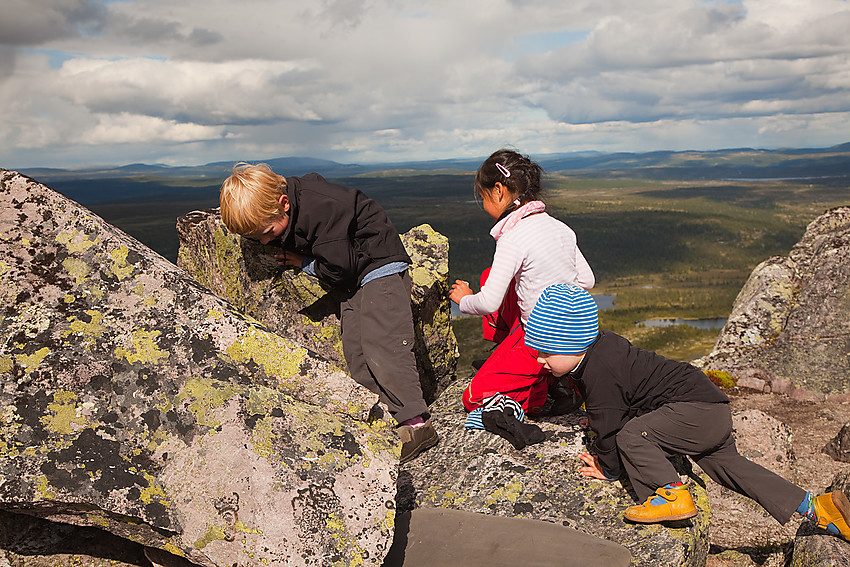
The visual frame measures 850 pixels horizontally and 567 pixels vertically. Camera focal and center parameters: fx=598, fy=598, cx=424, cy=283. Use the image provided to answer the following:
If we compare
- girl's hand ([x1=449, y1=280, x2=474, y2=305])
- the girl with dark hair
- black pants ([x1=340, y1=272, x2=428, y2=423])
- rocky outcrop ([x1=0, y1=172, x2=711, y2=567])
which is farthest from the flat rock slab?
girl's hand ([x1=449, y1=280, x2=474, y2=305])

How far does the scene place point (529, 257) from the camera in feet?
25.7

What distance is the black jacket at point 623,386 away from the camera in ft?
21.5

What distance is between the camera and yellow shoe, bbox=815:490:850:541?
6465 millimetres

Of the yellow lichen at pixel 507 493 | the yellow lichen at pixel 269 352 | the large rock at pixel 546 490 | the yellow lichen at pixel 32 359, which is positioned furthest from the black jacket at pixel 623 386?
the yellow lichen at pixel 32 359

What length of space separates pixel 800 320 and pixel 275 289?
50.5 feet

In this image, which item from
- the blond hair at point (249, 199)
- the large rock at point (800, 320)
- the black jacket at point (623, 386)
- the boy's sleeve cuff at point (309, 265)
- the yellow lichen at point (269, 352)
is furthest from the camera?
the large rock at point (800, 320)

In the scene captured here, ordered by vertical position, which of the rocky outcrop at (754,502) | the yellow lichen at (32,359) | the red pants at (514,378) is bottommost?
the rocky outcrop at (754,502)

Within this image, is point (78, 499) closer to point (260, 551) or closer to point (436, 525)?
point (260, 551)

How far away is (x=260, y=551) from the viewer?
4758 millimetres

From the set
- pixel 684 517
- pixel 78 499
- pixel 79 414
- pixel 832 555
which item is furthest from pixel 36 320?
pixel 832 555

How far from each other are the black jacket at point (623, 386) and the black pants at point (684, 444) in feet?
0.40

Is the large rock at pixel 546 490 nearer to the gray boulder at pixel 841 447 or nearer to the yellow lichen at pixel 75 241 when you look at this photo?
the yellow lichen at pixel 75 241

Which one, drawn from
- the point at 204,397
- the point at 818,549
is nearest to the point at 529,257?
the point at 204,397

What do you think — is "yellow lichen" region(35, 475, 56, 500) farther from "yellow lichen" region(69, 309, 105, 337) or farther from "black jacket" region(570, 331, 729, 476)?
"black jacket" region(570, 331, 729, 476)
